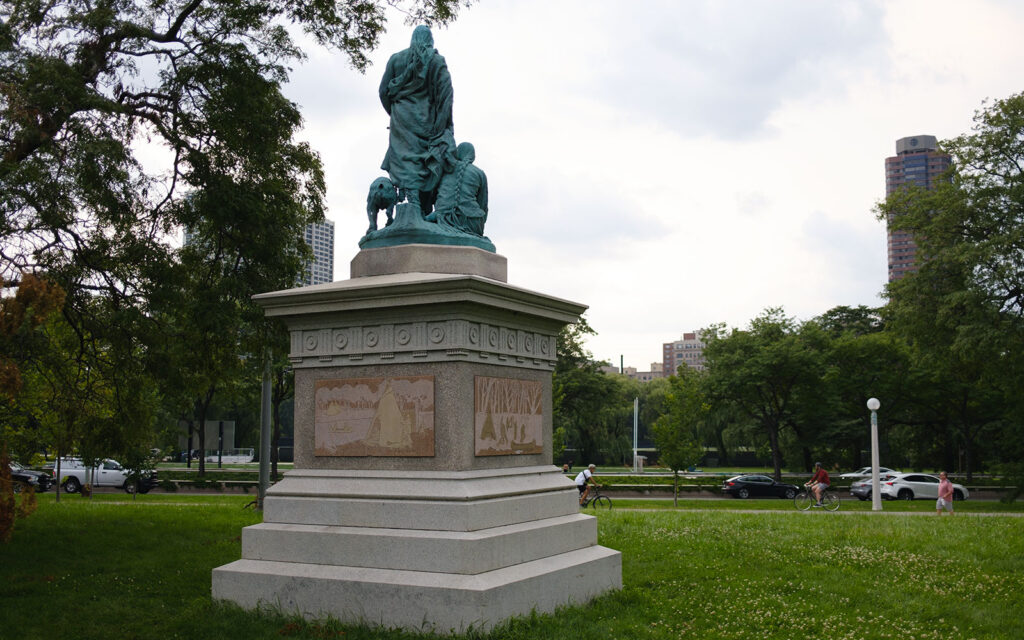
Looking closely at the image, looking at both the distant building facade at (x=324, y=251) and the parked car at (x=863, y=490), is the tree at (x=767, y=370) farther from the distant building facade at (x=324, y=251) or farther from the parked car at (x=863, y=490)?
the distant building facade at (x=324, y=251)

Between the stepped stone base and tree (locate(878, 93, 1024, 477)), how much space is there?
22.0m

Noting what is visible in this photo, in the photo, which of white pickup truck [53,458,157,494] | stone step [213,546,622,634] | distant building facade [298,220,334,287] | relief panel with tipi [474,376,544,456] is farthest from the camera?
Answer: white pickup truck [53,458,157,494]

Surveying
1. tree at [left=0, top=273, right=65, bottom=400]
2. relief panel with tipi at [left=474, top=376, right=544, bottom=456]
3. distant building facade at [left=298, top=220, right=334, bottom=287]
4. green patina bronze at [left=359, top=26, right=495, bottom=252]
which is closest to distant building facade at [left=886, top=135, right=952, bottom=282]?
distant building facade at [left=298, top=220, right=334, bottom=287]

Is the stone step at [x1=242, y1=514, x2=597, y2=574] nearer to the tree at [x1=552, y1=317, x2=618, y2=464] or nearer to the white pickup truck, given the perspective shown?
the white pickup truck

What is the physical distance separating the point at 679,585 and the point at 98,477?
103ft

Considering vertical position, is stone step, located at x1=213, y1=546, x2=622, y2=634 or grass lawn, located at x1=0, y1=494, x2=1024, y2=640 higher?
stone step, located at x1=213, y1=546, x2=622, y2=634

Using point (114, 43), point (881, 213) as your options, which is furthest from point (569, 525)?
point (881, 213)

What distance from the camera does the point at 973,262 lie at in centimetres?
2706

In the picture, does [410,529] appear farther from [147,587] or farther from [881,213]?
[881,213]

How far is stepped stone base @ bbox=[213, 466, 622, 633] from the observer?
7.40m

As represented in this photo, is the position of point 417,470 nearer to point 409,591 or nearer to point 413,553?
point 413,553

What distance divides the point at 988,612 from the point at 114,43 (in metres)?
12.9

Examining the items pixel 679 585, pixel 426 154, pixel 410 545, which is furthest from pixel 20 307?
pixel 679 585

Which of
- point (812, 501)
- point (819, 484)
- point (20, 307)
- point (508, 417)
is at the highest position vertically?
point (20, 307)
